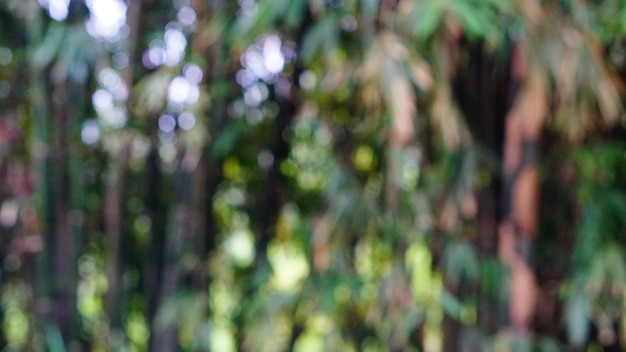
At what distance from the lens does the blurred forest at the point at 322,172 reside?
1.58 meters

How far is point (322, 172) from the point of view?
68.2 inches

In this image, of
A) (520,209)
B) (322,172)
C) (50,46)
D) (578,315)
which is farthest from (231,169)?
(578,315)

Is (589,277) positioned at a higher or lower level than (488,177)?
lower

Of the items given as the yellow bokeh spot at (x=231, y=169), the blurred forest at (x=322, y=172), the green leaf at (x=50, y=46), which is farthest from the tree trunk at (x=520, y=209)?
the green leaf at (x=50, y=46)

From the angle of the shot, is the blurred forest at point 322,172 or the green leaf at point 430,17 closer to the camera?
the green leaf at point 430,17

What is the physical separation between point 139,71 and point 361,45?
54 cm

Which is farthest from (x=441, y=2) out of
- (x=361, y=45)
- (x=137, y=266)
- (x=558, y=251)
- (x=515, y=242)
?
(x=137, y=266)

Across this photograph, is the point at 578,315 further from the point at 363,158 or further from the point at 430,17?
the point at 430,17

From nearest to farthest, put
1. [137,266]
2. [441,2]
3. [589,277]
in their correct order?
[441,2], [589,277], [137,266]

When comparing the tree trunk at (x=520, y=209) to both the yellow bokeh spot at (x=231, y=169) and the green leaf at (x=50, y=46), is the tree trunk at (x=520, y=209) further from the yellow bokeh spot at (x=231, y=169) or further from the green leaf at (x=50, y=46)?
the green leaf at (x=50, y=46)

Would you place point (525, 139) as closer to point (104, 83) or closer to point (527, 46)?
point (527, 46)

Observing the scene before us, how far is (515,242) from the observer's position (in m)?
1.70

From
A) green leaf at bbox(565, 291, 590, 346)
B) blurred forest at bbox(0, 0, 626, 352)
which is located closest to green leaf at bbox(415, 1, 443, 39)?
blurred forest at bbox(0, 0, 626, 352)

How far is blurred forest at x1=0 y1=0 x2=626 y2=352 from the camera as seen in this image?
5.18ft
